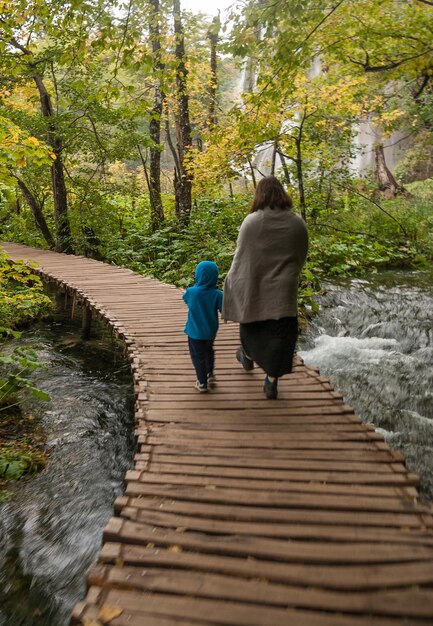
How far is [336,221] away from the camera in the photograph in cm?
1459

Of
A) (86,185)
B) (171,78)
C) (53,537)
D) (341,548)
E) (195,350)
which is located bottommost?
(53,537)

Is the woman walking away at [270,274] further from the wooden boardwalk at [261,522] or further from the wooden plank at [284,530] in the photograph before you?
the wooden plank at [284,530]

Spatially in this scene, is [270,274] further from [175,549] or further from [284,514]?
[175,549]

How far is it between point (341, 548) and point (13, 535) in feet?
10.4

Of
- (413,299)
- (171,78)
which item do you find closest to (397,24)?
(171,78)

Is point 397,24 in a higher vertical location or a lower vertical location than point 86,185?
higher

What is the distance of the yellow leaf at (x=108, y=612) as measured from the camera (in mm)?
2131

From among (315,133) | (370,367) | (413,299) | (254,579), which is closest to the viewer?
(254,579)

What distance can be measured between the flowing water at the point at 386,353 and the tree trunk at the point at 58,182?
321 inches

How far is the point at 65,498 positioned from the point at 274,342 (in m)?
2.72

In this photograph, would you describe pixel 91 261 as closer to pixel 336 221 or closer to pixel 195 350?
pixel 336 221

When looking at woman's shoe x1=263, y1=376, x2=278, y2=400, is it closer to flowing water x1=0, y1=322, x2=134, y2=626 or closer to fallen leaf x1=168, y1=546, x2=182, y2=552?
flowing water x1=0, y1=322, x2=134, y2=626

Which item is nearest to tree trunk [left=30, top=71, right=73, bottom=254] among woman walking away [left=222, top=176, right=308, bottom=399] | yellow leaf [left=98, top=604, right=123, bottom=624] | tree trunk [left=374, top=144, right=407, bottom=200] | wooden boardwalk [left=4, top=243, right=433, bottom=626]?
woman walking away [left=222, top=176, right=308, bottom=399]

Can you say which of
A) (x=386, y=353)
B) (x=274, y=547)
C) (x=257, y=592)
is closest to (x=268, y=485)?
(x=274, y=547)
